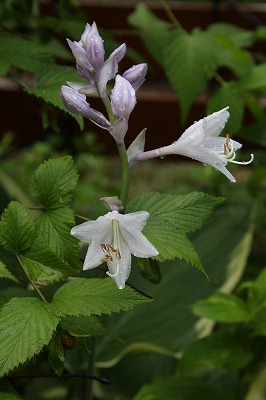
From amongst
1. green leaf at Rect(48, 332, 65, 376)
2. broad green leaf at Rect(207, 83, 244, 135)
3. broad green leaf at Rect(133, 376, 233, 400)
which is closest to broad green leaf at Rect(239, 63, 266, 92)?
broad green leaf at Rect(207, 83, 244, 135)

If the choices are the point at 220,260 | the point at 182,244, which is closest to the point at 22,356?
the point at 182,244

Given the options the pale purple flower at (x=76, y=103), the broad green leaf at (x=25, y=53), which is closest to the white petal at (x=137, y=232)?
the pale purple flower at (x=76, y=103)

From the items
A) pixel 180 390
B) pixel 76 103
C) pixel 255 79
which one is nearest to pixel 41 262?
pixel 76 103

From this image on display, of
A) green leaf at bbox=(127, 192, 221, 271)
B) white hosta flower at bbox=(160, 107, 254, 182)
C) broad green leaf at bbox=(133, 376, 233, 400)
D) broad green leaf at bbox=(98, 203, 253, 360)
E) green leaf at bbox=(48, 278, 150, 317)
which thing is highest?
white hosta flower at bbox=(160, 107, 254, 182)

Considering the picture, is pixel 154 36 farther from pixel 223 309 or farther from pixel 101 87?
pixel 101 87

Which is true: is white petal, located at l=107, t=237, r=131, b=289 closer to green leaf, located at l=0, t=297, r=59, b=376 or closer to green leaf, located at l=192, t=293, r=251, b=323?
green leaf, located at l=0, t=297, r=59, b=376
